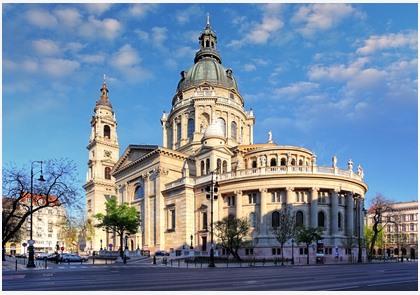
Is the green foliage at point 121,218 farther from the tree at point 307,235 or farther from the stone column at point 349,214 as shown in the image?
the stone column at point 349,214

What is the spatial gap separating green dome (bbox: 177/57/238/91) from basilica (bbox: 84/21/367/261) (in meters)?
0.22

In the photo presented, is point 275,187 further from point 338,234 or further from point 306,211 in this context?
point 338,234

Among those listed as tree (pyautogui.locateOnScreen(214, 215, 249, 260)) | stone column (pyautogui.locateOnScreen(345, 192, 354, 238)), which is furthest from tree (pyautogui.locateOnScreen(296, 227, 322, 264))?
stone column (pyautogui.locateOnScreen(345, 192, 354, 238))

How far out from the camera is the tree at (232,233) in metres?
59.2

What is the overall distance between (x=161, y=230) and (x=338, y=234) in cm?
2765

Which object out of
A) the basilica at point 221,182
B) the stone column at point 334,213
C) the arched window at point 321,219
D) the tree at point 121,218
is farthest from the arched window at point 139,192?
the stone column at point 334,213

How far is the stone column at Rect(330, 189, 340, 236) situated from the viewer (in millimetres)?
66250

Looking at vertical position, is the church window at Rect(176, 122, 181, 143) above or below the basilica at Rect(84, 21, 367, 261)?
above

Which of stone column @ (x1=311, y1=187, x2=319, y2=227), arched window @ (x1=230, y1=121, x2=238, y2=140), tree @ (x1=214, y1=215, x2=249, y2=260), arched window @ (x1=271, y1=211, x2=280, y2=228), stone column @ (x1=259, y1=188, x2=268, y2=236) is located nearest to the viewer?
tree @ (x1=214, y1=215, x2=249, y2=260)

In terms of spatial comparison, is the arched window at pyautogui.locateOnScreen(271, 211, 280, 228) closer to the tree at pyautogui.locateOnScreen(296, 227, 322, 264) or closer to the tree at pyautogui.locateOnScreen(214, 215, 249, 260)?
the tree at pyautogui.locateOnScreen(296, 227, 322, 264)

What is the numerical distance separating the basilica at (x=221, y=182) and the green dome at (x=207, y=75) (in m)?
0.22

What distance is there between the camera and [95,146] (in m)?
108
